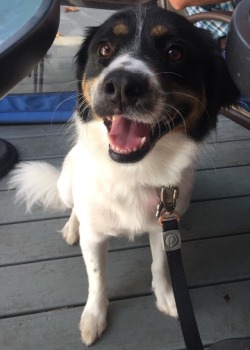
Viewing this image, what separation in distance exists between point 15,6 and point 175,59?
1.94 ft

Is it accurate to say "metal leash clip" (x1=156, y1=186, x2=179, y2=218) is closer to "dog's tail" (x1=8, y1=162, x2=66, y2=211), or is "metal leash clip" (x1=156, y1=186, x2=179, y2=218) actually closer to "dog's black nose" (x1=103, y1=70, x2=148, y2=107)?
"dog's black nose" (x1=103, y1=70, x2=148, y2=107)

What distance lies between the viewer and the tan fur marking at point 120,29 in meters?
1.15

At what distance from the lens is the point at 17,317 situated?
1.39m

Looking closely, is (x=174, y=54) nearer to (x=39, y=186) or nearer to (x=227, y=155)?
(x=39, y=186)

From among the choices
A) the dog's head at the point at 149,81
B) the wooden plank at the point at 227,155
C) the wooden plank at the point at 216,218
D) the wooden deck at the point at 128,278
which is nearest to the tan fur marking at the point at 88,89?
the dog's head at the point at 149,81

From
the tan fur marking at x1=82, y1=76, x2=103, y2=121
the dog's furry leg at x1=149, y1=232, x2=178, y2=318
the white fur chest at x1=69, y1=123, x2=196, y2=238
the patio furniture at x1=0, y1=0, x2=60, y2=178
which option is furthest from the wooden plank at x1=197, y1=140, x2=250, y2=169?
the patio furniture at x1=0, y1=0, x2=60, y2=178

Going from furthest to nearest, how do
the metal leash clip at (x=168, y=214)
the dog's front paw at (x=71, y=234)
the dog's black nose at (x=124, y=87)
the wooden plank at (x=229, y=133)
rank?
the wooden plank at (x=229, y=133) → the dog's front paw at (x=71, y=234) → the metal leash clip at (x=168, y=214) → the dog's black nose at (x=124, y=87)

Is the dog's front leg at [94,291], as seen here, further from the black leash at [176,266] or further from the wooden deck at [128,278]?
the black leash at [176,266]

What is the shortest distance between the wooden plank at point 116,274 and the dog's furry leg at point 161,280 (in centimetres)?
6

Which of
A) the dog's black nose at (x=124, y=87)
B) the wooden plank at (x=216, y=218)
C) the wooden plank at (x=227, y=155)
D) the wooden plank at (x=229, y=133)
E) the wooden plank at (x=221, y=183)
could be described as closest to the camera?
the dog's black nose at (x=124, y=87)

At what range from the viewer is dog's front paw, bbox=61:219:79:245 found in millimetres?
1665

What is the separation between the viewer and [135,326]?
1.40 meters

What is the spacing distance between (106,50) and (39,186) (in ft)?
2.79

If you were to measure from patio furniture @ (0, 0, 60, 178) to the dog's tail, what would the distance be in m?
0.74
